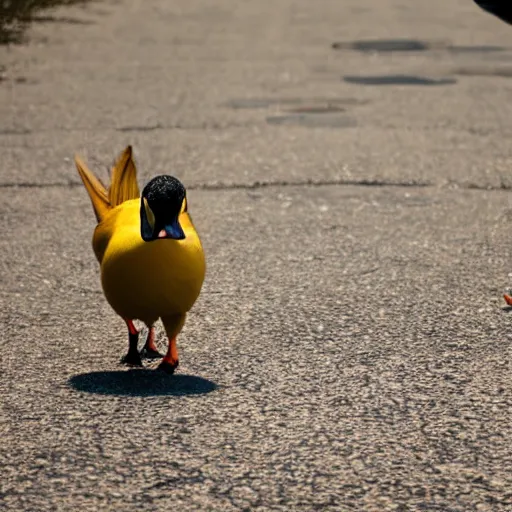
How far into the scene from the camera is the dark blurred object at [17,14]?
48.3 ft

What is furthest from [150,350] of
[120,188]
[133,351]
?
[120,188]

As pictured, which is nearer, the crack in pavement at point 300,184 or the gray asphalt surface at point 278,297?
the gray asphalt surface at point 278,297

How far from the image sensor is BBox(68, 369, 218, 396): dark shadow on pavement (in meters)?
4.34

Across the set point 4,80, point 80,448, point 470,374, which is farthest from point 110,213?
point 4,80

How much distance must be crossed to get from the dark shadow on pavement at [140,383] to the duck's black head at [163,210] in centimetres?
56

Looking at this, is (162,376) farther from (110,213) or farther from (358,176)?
(358,176)

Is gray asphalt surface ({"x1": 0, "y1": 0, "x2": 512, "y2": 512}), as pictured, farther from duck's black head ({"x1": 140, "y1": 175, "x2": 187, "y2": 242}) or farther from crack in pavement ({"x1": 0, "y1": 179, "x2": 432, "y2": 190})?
duck's black head ({"x1": 140, "y1": 175, "x2": 187, "y2": 242})

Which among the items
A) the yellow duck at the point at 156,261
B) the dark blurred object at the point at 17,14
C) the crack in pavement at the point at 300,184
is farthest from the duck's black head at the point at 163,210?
the dark blurred object at the point at 17,14

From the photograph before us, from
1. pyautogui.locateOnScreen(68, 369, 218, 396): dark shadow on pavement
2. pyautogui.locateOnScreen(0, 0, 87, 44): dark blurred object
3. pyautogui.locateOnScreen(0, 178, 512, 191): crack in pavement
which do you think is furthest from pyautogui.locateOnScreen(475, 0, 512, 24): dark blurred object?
pyautogui.locateOnScreen(0, 0, 87, 44): dark blurred object

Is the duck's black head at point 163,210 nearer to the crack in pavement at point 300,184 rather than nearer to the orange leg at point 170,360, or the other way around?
the orange leg at point 170,360

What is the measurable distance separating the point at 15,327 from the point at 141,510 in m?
1.80

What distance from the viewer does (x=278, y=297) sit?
547 centimetres

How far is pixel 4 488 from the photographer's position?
142 inches

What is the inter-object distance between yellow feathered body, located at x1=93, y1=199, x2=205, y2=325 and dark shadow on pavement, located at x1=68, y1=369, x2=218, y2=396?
23cm
